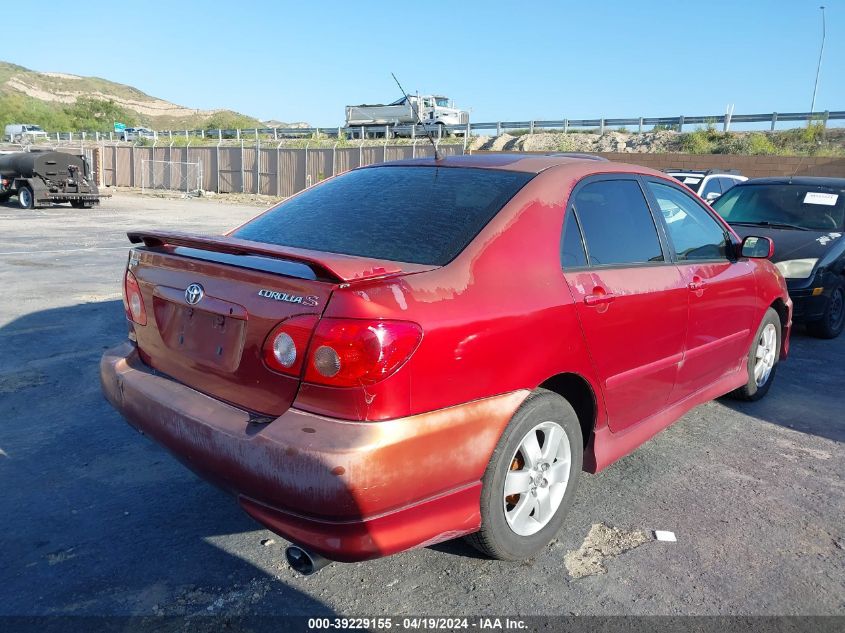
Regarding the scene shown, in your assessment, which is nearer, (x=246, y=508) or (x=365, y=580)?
(x=246, y=508)

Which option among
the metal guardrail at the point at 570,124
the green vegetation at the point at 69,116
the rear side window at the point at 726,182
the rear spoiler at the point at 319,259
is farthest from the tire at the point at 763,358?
the green vegetation at the point at 69,116

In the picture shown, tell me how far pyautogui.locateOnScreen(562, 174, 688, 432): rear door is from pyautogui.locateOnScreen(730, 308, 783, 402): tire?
4.81 feet

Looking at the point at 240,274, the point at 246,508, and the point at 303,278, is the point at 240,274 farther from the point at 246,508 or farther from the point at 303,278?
the point at 246,508

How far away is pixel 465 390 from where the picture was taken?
8.07 ft

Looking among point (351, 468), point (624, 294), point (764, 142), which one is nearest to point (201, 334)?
point (351, 468)

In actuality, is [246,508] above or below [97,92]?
below

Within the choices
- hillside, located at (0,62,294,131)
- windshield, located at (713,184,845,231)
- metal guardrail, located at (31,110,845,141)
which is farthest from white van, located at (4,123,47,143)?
windshield, located at (713,184,845,231)

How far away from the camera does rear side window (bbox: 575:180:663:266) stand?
3.24 metres

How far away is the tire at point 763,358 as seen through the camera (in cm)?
485

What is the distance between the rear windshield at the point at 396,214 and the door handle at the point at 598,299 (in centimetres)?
58

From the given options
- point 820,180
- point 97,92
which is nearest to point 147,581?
point 820,180

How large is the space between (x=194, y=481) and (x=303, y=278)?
5.69 feet

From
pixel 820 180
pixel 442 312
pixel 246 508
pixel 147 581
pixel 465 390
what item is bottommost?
pixel 147 581

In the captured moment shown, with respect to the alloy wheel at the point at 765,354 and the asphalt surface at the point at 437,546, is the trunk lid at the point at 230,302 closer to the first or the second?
the asphalt surface at the point at 437,546
